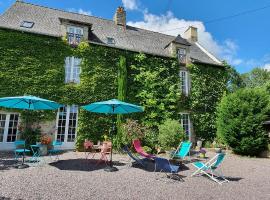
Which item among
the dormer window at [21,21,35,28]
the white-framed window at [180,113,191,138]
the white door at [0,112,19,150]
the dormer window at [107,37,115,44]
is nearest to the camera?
the white door at [0,112,19,150]

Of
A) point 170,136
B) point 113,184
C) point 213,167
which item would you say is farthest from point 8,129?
point 213,167

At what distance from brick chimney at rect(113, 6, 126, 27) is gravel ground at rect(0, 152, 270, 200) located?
1443 centimetres

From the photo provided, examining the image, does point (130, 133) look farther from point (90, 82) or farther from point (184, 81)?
point (184, 81)

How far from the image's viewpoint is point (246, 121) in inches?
506

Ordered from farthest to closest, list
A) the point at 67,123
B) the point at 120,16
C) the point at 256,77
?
the point at 256,77 → the point at 120,16 → the point at 67,123

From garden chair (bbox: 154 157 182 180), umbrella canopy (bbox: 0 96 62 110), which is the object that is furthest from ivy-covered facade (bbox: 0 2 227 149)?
garden chair (bbox: 154 157 182 180)

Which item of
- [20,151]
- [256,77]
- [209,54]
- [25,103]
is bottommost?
[20,151]

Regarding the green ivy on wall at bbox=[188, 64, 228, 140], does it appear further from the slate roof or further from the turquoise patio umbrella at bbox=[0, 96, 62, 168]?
the turquoise patio umbrella at bbox=[0, 96, 62, 168]

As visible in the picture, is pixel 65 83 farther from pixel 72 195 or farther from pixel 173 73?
pixel 72 195

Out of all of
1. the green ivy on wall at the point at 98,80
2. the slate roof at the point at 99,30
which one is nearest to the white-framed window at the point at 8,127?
the green ivy on wall at the point at 98,80

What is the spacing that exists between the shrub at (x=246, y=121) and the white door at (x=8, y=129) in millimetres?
12727

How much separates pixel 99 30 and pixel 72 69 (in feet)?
15.2

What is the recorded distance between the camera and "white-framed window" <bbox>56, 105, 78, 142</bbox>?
45.2 feet

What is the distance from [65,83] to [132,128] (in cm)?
524
